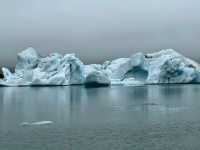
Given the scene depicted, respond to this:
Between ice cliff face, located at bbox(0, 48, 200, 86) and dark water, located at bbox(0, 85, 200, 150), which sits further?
ice cliff face, located at bbox(0, 48, 200, 86)

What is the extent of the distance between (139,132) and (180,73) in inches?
2304

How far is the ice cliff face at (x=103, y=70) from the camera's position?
76.8m

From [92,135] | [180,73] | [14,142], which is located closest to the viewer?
[14,142]

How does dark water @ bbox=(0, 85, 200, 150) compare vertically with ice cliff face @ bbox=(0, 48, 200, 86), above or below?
below

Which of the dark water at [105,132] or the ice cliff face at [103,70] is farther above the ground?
the ice cliff face at [103,70]

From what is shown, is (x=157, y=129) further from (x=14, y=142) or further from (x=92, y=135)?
(x=14, y=142)

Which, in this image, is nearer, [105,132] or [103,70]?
[105,132]

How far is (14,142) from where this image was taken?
21.5 m

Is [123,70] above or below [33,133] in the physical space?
above

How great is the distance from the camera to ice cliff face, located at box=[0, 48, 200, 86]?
76.8 meters

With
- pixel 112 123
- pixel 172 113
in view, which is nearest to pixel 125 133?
pixel 112 123

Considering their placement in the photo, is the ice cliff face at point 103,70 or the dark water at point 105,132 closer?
the dark water at point 105,132

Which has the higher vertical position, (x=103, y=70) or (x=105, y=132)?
(x=103, y=70)

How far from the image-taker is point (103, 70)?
80.5m
